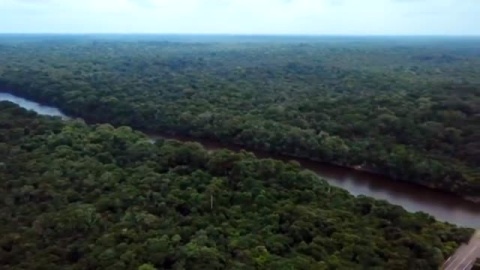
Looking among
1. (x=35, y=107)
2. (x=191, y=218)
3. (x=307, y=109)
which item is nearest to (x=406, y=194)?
(x=191, y=218)

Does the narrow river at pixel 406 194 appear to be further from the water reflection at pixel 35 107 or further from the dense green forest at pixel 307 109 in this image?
the water reflection at pixel 35 107

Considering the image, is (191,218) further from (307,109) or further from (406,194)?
(307,109)

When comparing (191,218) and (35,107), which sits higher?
(191,218)

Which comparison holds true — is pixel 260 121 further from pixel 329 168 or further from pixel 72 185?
pixel 72 185

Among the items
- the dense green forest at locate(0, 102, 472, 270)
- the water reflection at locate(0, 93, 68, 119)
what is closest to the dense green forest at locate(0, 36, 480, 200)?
the water reflection at locate(0, 93, 68, 119)

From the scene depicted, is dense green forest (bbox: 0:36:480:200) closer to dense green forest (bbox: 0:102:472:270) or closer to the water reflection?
the water reflection

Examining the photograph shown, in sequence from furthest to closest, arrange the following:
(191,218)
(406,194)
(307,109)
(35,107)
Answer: (35,107)
(307,109)
(406,194)
(191,218)
